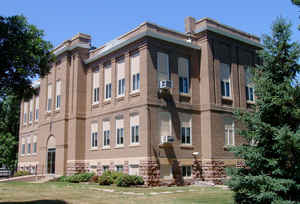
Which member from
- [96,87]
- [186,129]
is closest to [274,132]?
[186,129]

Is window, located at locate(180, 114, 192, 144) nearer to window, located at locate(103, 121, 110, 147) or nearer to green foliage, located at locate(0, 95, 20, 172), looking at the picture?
window, located at locate(103, 121, 110, 147)

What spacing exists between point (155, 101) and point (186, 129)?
13.0 ft

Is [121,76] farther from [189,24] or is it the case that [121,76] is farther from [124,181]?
[124,181]

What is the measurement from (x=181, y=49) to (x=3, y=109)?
113 feet

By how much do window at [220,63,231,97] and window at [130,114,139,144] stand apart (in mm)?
8599

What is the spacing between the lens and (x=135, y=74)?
30797mm

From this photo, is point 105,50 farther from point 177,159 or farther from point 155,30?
point 177,159

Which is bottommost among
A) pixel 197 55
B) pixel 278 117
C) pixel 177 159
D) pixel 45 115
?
pixel 177 159

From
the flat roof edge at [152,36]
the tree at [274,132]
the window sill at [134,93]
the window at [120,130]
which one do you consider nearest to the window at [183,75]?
the flat roof edge at [152,36]

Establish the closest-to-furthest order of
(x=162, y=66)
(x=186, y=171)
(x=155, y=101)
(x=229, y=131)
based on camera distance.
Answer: (x=155, y=101)
(x=186, y=171)
(x=162, y=66)
(x=229, y=131)

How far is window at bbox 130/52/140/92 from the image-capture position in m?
30.4

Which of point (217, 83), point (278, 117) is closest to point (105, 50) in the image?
point (217, 83)

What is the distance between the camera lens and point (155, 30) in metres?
30.5

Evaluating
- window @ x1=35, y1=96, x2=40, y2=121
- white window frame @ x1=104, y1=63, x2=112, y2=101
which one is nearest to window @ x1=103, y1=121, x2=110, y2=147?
white window frame @ x1=104, y1=63, x2=112, y2=101
